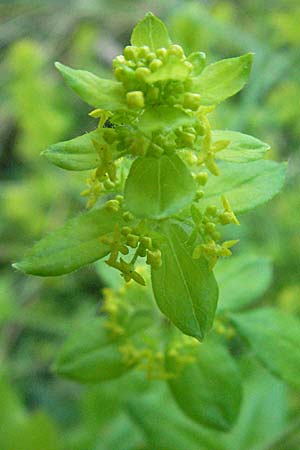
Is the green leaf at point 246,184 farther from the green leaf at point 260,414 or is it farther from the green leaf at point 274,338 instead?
the green leaf at point 260,414

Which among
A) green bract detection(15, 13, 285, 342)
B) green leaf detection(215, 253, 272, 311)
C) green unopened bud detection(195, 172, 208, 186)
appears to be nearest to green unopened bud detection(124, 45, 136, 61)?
green bract detection(15, 13, 285, 342)

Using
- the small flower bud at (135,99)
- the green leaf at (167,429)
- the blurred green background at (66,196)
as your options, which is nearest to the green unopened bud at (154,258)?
the small flower bud at (135,99)

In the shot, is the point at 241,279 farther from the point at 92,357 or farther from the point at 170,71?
the point at 170,71

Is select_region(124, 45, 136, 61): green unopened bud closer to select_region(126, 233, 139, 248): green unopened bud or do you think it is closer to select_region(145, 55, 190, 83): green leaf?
select_region(145, 55, 190, 83): green leaf

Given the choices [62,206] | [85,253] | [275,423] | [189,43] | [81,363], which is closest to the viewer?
[85,253]

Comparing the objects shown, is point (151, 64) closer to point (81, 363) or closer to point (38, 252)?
point (38, 252)

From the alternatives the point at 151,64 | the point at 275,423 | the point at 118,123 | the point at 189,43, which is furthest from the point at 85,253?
the point at 189,43
